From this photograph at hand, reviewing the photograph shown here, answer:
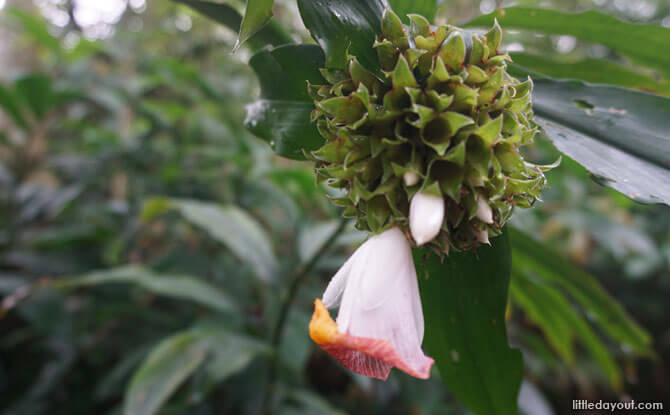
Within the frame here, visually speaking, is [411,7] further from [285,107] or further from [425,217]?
[425,217]

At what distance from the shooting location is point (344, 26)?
48 cm

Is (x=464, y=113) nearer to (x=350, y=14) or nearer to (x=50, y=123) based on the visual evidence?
(x=350, y=14)

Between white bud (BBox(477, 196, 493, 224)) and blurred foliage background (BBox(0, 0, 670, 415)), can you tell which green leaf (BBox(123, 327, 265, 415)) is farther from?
white bud (BBox(477, 196, 493, 224))

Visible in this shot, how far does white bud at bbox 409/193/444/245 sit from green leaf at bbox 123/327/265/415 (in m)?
0.78

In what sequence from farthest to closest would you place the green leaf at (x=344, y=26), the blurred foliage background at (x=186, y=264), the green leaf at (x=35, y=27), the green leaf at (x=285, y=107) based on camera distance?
the green leaf at (x=35, y=27) → the blurred foliage background at (x=186, y=264) → the green leaf at (x=285, y=107) → the green leaf at (x=344, y=26)

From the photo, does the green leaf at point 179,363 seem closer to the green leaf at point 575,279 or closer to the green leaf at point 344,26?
the green leaf at point 575,279

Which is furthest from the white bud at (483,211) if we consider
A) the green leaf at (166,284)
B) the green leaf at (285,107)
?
the green leaf at (166,284)

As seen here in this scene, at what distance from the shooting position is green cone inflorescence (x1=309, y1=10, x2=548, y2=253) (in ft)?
1.37

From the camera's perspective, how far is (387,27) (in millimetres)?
465

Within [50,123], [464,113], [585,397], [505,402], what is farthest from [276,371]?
[585,397]

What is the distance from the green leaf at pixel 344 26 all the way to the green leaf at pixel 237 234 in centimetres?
73

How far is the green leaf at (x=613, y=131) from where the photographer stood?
0.46 meters

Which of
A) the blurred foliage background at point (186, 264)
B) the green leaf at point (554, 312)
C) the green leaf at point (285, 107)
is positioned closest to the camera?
the green leaf at point (285, 107)

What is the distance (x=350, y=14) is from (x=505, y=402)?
60 cm
